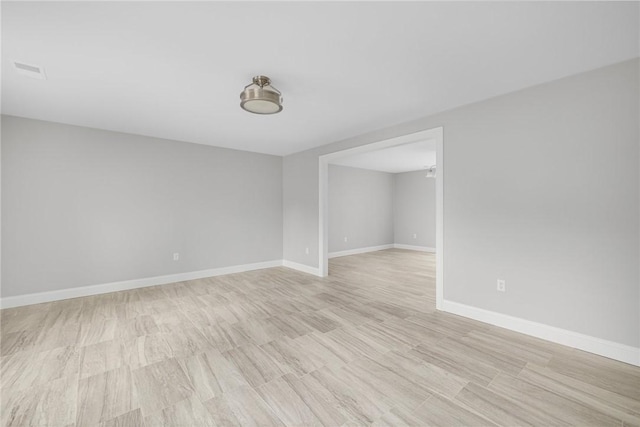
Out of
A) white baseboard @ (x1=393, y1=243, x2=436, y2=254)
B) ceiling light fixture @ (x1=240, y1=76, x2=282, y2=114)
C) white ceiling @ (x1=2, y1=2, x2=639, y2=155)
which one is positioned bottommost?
white baseboard @ (x1=393, y1=243, x2=436, y2=254)

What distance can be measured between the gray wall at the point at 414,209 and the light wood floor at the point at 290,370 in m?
4.96

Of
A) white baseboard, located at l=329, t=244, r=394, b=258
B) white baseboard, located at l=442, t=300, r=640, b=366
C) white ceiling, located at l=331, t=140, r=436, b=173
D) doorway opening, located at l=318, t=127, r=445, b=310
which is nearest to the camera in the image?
white baseboard, located at l=442, t=300, r=640, b=366

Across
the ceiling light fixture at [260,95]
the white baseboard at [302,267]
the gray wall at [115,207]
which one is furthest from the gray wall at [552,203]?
the gray wall at [115,207]

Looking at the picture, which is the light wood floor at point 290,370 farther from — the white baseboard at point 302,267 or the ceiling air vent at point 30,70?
the ceiling air vent at point 30,70

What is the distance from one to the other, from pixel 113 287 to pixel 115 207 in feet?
4.09

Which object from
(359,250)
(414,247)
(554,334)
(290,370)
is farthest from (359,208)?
(290,370)

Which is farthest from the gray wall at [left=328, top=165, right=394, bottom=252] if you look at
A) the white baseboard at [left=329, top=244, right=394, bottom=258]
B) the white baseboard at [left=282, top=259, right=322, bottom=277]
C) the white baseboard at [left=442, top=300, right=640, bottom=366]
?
the white baseboard at [left=442, top=300, right=640, bottom=366]

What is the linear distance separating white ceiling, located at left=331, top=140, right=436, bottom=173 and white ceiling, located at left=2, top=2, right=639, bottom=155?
2054 millimetres

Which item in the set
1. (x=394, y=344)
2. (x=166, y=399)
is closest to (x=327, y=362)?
(x=394, y=344)

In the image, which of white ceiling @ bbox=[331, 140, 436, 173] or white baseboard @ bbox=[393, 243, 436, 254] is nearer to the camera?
white ceiling @ bbox=[331, 140, 436, 173]

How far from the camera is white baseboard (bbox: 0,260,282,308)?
11.0 ft

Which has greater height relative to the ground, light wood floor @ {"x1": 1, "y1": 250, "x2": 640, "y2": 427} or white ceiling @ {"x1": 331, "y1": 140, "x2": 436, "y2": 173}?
white ceiling @ {"x1": 331, "y1": 140, "x2": 436, "y2": 173}

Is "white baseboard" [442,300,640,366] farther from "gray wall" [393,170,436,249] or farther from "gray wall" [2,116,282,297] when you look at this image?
"gray wall" [393,170,436,249]

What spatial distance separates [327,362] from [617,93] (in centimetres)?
328
